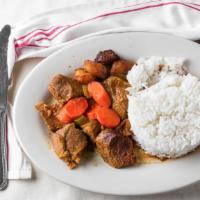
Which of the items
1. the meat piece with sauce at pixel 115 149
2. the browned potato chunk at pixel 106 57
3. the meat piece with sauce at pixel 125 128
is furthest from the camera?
the browned potato chunk at pixel 106 57

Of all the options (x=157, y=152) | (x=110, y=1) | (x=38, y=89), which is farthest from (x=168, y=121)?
(x=110, y=1)

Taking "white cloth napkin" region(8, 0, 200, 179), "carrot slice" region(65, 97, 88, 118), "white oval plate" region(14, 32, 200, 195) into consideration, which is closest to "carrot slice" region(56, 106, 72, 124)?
"carrot slice" region(65, 97, 88, 118)

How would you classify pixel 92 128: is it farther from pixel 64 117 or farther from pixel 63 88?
pixel 63 88

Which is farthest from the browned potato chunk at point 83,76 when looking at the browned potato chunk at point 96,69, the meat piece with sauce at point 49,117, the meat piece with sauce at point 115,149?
the meat piece with sauce at point 115,149

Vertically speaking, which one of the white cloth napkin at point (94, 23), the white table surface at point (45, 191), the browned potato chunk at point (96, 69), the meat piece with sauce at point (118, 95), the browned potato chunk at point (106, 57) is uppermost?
the white cloth napkin at point (94, 23)

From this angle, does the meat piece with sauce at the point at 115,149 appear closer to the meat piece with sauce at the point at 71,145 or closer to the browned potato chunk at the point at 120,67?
the meat piece with sauce at the point at 71,145

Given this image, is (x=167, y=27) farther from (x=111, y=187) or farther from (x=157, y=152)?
(x=111, y=187)
